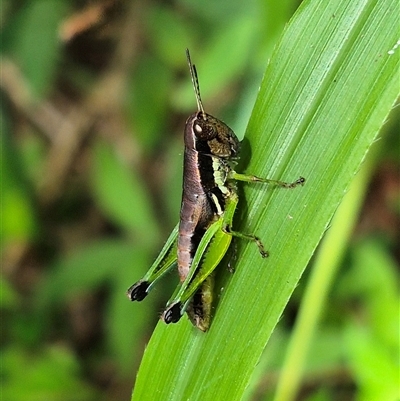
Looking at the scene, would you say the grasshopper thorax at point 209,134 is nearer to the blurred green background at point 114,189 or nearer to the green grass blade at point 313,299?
the blurred green background at point 114,189

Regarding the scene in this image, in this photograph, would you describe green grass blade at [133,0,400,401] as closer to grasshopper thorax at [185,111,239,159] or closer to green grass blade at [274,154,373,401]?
grasshopper thorax at [185,111,239,159]

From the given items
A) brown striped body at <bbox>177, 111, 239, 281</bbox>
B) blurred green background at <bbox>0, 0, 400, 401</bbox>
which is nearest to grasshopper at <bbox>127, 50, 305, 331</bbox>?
brown striped body at <bbox>177, 111, 239, 281</bbox>

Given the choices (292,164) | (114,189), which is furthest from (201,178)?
(114,189)

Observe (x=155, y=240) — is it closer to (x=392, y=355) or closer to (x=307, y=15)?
(x=392, y=355)

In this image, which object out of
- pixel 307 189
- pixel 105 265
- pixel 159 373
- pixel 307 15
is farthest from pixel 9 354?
pixel 307 15

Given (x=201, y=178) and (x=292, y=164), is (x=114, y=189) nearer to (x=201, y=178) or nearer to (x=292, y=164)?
(x=201, y=178)
